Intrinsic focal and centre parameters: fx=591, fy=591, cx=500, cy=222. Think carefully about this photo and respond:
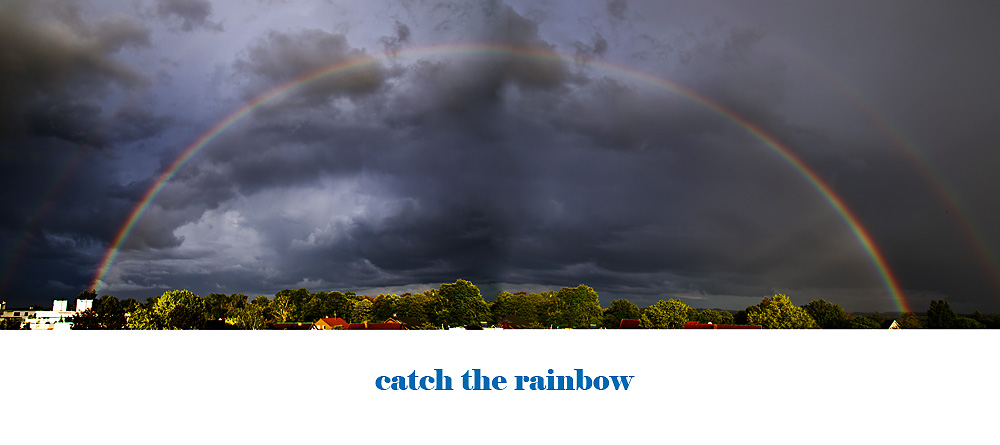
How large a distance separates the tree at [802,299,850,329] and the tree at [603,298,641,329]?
12.6 m

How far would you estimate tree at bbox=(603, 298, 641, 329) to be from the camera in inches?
1861

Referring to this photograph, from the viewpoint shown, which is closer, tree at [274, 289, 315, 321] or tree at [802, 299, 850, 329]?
tree at [802, 299, 850, 329]

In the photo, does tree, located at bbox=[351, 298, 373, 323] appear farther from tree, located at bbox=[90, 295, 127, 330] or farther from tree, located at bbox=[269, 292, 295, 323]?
tree, located at bbox=[90, 295, 127, 330]

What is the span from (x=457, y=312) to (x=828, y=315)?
26.5 meters

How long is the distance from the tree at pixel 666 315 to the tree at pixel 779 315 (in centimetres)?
441

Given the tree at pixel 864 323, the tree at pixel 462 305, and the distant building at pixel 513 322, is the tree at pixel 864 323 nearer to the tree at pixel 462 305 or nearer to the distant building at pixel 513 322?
the distant building at pixel 513 322

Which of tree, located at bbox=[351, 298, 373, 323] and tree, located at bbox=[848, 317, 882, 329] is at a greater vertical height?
tree, located at bbox=[351, 298, 373, 323]

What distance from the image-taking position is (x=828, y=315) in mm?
42219

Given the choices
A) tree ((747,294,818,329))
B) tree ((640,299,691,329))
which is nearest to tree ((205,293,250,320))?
tree ((640,299,691,329))

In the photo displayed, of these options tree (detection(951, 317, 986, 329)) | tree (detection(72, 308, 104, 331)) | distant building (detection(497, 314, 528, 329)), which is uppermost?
tree (detection(72, 308, 104, 331))
